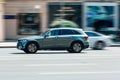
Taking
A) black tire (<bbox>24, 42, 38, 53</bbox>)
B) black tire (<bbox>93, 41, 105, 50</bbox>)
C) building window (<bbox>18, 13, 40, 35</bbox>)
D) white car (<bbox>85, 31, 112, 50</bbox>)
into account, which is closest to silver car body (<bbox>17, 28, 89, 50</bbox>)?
black tire (<bbox>24, 42, 38, 53</bbox>)

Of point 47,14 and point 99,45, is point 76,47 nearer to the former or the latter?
point 99,45

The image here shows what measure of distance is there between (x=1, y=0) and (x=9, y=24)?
9.75 ft

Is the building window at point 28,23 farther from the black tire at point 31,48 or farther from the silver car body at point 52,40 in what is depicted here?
the black tire at point 31,48

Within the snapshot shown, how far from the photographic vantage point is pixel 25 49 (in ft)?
75.4

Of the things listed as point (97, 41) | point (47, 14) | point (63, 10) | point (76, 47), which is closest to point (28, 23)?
point (47, 14)

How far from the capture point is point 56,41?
23.1 m

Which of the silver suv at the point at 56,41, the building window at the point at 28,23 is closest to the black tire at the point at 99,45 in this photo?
the silver suv at the point at 56,41

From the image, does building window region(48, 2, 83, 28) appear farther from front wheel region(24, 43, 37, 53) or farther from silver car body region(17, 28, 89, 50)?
front wheel region(24, 43, 37, 53)

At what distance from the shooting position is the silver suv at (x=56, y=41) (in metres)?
22.9

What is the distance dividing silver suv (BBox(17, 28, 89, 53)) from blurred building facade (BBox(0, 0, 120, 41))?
14.5m

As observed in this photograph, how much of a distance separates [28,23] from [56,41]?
15.6 m

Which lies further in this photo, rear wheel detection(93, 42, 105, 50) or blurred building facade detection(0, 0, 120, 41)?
blurred building facade detection(0, 0, 120, 41)

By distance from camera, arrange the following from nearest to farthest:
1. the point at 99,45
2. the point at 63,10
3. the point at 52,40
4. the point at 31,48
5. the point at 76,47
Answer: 1. the point at 31,48
2. the point at 52,40
3. the point at 76,47
4. the point at 99,45
5. the point at 63,10

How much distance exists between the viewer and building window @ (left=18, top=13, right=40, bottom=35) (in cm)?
3822
